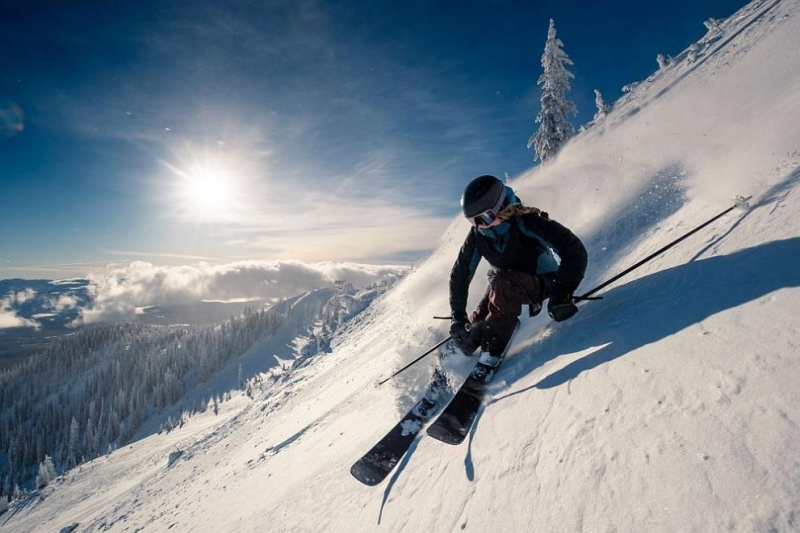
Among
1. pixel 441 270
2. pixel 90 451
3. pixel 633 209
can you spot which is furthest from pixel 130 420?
pixel 633 209

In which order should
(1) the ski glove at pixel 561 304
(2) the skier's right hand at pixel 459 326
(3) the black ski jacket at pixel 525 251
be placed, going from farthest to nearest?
(2) the skier's right hand at pixel 459 326 < (3) the black ski jacket at pixel 525 251 < (1) the ski glove at pixel 561 304

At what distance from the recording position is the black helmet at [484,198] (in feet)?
14.4

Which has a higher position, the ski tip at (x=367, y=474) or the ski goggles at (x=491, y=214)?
the ski goggles at (x=491, y=214)

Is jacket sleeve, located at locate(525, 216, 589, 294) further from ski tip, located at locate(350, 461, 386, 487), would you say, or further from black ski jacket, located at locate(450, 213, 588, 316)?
ski tip, located at locate(350, 461, 386, 487)

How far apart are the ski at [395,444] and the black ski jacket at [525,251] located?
4.07ft

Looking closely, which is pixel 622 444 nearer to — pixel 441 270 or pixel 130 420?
pixel 441 270

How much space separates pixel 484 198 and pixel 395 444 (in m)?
3.12

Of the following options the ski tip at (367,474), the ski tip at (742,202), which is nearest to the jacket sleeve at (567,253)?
the ski tip at (742,202)

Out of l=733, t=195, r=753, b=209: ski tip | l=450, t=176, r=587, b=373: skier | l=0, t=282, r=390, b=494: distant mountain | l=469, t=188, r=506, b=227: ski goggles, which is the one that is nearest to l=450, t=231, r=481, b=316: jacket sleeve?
l=450, t=176, r=587, b=373: skier

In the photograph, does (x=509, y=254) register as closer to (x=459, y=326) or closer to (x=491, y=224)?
(x=491, y=224)

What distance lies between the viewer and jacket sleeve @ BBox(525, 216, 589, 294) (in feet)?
13.3

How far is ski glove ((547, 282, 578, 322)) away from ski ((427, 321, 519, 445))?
867 millimetres

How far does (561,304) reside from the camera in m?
3.99

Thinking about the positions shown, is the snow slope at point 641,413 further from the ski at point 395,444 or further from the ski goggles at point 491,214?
the ski goggles at point 491,214
